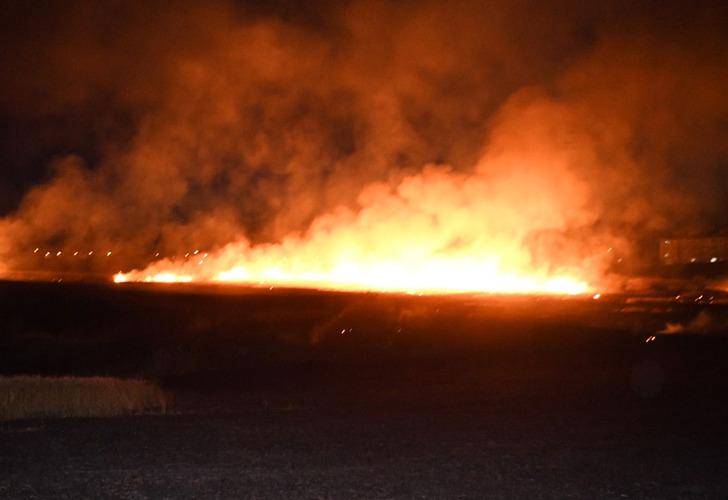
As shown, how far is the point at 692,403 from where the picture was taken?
520 inches

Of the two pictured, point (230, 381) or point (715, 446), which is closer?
point (715, 446)

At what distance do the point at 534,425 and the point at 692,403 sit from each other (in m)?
3.69

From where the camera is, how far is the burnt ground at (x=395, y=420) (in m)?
8.10

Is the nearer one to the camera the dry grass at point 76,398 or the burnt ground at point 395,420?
the burnt ground at point 395,420

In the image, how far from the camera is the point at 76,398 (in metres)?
13.3

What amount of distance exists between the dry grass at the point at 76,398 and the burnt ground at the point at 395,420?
0.72 metres

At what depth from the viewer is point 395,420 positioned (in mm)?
11492

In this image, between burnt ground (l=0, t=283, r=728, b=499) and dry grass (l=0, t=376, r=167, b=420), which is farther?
dry grass (l=0, t=376, r=167, b=420)

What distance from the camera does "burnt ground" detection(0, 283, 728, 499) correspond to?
810 centimetres

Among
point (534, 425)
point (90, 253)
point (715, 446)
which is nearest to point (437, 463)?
point (534, 425)

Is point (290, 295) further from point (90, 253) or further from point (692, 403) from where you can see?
point (90, 253)

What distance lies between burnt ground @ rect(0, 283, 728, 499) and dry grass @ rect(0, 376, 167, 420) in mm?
719

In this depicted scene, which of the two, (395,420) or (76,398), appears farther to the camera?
(76,398)

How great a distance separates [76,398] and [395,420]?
5.46 metres
